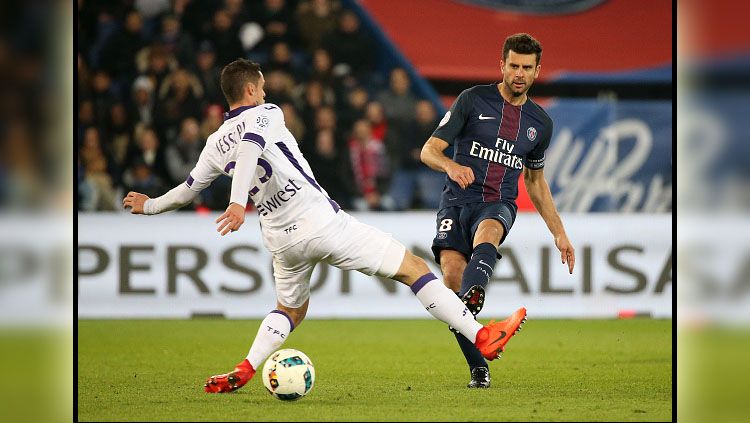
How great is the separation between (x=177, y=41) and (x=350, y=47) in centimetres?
197

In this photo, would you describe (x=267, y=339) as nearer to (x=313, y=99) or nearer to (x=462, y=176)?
(x=462, y=176)

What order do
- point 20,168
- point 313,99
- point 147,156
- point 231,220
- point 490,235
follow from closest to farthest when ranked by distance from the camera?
point 20,168 → point 231,220 → point 490,235 → point 147,156 → point 313,99

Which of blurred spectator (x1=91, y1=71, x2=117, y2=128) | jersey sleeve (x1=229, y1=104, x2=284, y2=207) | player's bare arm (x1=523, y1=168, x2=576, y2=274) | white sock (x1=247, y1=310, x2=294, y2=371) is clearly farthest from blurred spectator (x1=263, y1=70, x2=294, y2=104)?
jersey sleeve (x1=229, y1=104, x2=284, y2=207)

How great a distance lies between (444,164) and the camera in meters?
5.64

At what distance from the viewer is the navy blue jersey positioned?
609 centimetres

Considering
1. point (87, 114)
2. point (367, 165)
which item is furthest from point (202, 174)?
point (87, 114)

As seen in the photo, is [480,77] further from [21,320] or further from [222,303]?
[21,320]

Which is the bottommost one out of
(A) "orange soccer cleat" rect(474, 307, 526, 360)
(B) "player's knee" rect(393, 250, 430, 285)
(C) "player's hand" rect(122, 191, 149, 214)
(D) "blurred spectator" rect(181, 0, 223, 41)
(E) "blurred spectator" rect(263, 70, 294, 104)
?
(A) "orange soccer cleat" rect(474, 307, 526, 360)

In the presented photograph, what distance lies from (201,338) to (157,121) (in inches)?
144

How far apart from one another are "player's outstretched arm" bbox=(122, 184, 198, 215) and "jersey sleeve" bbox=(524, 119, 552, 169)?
200 cm

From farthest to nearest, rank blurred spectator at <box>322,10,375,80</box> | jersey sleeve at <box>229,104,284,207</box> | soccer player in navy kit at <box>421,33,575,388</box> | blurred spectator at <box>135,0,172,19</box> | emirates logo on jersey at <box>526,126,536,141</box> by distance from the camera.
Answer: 1. blurred spectator at <box>135,0,172,19</box>
2. blurred spectator at <box>322,10,375,80</box>
3. emirates logo on jersey at <box>526,126,536,141</box>
4. soccer player in navy kit at <box>421,33,575,388</box>
5. jersey sleeve at <box>229,104,284,207</box>

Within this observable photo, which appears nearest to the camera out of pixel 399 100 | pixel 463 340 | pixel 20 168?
pixel 20 168

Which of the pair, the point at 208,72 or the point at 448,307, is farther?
the point at 208,72

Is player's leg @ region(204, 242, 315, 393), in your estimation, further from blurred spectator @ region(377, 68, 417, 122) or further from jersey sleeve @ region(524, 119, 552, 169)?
blurred spectator @ region(377, 68, 417, 122)
